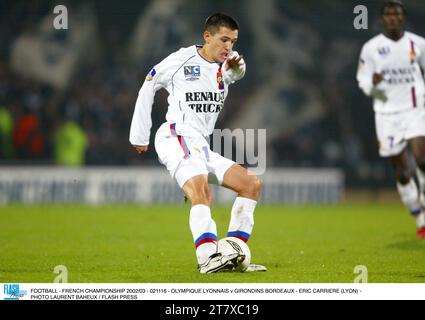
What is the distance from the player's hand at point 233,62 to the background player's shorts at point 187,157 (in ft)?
2.13

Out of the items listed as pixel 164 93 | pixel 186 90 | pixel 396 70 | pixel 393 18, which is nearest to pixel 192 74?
pixel 186 90

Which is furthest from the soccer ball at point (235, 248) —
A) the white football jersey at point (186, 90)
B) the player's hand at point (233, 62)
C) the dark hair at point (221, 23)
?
the dark hair at point (221, 23)

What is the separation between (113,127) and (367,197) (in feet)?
18.7

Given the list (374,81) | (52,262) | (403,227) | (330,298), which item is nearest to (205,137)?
(52,262)

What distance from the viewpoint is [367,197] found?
19.0 metres

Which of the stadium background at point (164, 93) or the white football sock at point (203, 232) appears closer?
the white football sock at point (203, 232)

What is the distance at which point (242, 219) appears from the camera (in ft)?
24.0

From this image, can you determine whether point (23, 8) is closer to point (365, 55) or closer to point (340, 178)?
point (340, 178)

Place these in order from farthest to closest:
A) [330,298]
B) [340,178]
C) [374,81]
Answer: [340,178], [374,81], [330,298]

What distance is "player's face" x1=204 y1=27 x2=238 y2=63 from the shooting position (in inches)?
290

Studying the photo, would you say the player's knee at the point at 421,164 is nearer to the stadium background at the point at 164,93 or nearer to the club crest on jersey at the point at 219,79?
the club crest on jersey at the point at 219,79

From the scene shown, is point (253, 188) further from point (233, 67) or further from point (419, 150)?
point (419, 150)

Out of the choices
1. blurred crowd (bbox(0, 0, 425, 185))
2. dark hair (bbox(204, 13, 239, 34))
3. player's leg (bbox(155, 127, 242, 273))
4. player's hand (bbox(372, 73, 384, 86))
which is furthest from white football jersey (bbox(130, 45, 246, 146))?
blurred crowd (bbox(0, 0, 425, 185))

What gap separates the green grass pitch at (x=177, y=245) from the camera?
7055 mm
